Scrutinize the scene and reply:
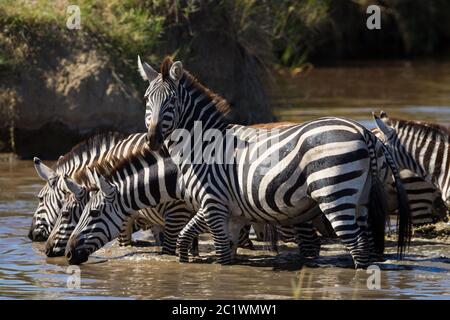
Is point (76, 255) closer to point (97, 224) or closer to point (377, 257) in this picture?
point (97, 224)

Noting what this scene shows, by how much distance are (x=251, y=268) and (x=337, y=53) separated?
21670 millimetres

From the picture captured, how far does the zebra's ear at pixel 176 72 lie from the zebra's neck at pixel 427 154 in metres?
2.54

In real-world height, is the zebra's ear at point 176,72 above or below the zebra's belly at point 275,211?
above

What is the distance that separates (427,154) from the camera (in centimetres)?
1156

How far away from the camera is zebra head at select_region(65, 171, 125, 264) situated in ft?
34.9

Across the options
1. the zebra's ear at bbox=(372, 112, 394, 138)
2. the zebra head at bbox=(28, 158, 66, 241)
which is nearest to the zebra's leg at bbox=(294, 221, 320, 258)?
the zebra's ear at bbox=(372, 112, 394, 138)

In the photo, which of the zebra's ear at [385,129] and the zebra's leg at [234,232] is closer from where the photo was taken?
the zebra's leg at [234,232]

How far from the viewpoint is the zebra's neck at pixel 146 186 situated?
10.8 meters

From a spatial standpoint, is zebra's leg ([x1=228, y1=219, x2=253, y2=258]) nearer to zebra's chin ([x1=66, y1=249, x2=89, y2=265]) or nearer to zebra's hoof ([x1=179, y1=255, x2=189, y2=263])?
zebra's hoof ([x1=179, y1=255, x2=189, y2=263])

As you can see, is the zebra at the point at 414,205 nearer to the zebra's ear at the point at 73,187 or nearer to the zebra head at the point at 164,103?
the zebra head at the point at 164,103

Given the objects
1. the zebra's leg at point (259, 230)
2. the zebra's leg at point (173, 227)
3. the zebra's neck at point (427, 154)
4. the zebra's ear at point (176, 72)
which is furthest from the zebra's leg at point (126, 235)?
the zebra's neck at point (427, 154)

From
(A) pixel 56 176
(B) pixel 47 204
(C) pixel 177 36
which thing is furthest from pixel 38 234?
(C) pixel 177 36

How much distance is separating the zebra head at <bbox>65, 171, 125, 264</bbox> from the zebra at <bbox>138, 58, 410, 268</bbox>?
0.67 meters

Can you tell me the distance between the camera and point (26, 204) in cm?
1356
